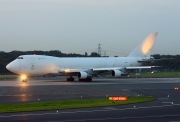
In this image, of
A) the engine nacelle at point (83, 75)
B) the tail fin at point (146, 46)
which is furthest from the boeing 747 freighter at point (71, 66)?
the tail fin at point (146, 46)

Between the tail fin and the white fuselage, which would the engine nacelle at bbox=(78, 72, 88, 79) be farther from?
the tail fin

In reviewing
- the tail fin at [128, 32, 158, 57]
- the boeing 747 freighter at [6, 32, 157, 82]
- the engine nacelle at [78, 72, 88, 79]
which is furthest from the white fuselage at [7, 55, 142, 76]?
the engine nacelle at [78, 72, 88, 79]

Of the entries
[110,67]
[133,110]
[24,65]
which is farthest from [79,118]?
[110,67]

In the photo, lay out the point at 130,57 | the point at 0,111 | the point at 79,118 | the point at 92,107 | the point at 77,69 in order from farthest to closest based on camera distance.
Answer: the point at 130,57, the point at 77,69, the point at 92,107, the point at 0,111, the point at 79,118

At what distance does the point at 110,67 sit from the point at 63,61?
25.1 ft

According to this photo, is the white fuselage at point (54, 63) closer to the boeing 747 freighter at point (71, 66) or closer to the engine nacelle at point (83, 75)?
the boeing 747 freighter at point (71, 66)

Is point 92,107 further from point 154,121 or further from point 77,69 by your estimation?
point 77,69

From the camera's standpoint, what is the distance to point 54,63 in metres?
66.5

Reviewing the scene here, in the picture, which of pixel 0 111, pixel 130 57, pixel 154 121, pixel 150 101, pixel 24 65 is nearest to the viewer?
pixel 154 121

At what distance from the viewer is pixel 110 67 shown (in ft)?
233

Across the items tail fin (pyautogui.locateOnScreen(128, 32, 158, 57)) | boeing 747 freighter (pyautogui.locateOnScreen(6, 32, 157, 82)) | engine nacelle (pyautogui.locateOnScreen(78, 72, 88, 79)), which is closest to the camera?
boeing 747 freighter (pyautogui.locateOnScreen(6, 32, 157, 82))

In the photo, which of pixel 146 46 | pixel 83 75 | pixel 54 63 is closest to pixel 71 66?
pixel 54 63

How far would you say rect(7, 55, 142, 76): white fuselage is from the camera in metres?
63.8

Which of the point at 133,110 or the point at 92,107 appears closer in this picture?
the point at 133,110
